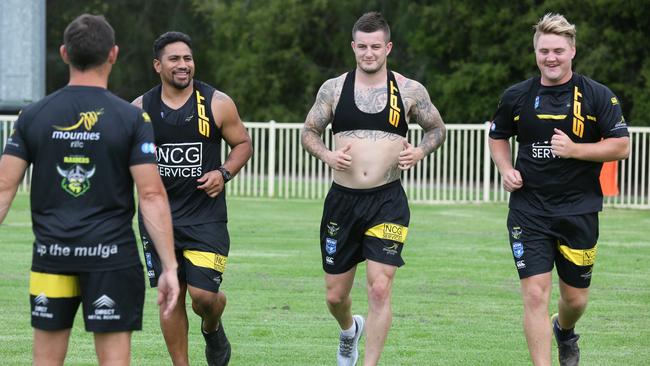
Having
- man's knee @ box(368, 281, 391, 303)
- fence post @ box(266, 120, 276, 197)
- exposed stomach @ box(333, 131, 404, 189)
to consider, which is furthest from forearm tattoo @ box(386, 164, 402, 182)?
fence post @ box(266, 120, 276, 197)

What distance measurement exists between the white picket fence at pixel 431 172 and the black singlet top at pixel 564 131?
16.6 meters

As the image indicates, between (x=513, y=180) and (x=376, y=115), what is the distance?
3.46 ft

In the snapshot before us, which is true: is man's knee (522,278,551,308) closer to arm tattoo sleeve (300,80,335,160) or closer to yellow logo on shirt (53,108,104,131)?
arm tattoo sleeve (300,80,335,160)

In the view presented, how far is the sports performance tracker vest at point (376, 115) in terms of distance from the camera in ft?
28.2

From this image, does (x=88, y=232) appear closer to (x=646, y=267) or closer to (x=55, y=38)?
(x=646, y=267)

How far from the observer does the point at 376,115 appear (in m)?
8.60

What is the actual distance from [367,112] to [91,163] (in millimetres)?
3103

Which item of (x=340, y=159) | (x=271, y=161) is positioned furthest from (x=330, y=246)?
(x=271, y=161)

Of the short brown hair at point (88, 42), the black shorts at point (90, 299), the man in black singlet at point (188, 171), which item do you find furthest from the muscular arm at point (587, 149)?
the short brown hair at point (88, 42)

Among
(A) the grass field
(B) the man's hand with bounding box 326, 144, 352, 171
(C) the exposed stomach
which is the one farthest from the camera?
(A) the grass field

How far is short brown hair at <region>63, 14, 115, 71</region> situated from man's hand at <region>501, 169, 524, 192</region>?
321 cm

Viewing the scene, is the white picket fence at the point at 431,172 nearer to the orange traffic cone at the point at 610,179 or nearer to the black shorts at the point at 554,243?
the orange traffic cone at the point at 610,179

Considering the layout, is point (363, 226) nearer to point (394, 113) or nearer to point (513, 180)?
point (394, 113)

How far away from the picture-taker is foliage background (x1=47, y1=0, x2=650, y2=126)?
116 ft
